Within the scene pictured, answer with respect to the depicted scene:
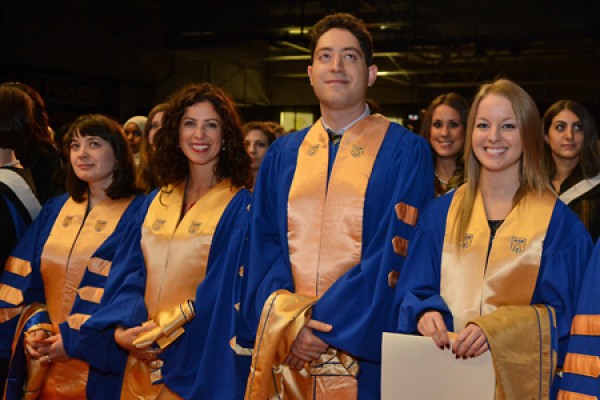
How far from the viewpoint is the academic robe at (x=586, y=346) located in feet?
8.79

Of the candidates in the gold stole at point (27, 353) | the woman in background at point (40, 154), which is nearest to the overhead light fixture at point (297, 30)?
the woman in background at point (40, 154)

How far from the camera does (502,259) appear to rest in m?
2.92

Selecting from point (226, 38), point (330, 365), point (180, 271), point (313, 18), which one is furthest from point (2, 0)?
point (330, 365)

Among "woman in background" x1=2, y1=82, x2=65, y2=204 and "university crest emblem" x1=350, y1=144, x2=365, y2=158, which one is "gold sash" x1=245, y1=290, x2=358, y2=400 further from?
"woman in background" x1=2, y1=82, x2=65, y2=204

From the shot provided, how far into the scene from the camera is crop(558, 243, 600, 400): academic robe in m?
2.68

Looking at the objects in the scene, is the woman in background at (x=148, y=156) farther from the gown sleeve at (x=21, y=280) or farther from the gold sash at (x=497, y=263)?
the gold sash at (x=497, y=263)

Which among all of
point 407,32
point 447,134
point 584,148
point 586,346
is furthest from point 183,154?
point 407,32

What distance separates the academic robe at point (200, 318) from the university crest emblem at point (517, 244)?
1.21 metres

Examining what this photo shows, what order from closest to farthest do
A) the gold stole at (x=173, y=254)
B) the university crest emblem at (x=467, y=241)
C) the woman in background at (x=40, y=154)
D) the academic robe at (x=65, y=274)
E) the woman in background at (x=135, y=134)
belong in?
the university crest emblem at (x=467, y=241)
the gold stole at (x=173, y=254)
the academic robe at (x=65, y=274)
the woman in background at (x=40, y=154)
the woman in background at (x=135, y=134)

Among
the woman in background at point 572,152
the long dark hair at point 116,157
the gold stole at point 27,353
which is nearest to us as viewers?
the gold stole at point 27,353

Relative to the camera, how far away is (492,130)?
10.0 feet

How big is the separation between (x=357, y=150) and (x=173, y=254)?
1008 millimetres

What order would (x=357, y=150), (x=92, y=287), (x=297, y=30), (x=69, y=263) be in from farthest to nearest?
(x=297, y=30)
(x=69, y=263)
(x=92, y=287)
(x=357, y=150)

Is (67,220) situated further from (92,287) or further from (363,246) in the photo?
(363,246)
